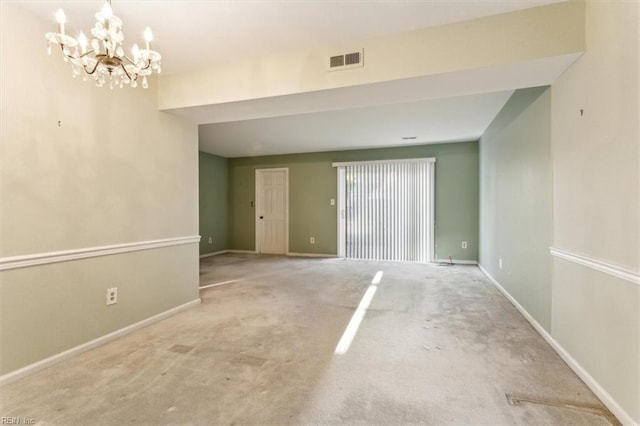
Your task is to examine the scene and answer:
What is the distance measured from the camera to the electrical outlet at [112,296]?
241 centimetres

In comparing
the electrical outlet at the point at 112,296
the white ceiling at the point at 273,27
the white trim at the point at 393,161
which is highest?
the white ceiling at the point at 273,27

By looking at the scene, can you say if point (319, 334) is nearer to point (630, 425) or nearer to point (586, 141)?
point (630, 425)

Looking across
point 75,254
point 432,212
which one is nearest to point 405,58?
point 75,254

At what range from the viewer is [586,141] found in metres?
1.82

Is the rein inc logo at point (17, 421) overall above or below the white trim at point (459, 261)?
below

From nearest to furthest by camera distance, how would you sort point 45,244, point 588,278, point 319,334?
point 588,278 < point 45,244 < point 319,334

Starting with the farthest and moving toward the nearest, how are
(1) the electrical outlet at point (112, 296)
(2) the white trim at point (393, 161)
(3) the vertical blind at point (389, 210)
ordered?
(3) the vertical blind at point (389, 210), (2) the white trim at point (393, 161), (1) the electrical outlet at point (112, 296)

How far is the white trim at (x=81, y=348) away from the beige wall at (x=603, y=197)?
334 centimetres

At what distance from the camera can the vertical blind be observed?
19.3 feet

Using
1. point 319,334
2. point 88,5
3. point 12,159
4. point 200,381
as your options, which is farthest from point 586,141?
point 12,159

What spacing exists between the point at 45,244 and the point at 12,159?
22.5 inches

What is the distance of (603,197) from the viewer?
64.9 inches

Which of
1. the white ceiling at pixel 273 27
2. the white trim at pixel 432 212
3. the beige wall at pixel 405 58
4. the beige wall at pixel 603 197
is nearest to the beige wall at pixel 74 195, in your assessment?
the white ceiling at pixel 273 27

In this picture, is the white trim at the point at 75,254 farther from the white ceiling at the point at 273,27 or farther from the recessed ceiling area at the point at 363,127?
the recessed ceiling area at the point at 363,127
